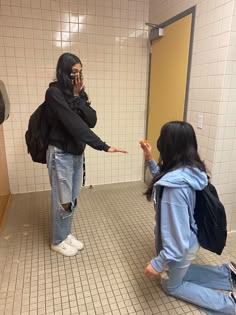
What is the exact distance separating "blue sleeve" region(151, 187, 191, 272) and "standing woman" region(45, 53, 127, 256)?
1.57 ft

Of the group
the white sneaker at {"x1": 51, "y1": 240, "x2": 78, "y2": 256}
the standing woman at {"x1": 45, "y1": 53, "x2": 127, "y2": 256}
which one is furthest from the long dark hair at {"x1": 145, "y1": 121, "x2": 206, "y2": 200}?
the white sneaker at {"x1": 51, "y1": 240, "x2": 78, "y2": 256}

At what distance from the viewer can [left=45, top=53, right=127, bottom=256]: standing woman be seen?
4.67 feet

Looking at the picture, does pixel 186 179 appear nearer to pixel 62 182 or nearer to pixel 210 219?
pixel 210 219

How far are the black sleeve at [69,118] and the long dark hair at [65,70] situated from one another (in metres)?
0.05

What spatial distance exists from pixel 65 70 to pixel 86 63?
1.30m

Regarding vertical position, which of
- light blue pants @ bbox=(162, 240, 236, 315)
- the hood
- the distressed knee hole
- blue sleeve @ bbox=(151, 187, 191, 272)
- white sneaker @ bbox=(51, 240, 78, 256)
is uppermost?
the hood

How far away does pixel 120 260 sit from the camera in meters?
1.75

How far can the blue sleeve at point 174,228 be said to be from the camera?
1.15 m

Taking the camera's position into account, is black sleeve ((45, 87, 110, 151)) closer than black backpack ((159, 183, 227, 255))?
No

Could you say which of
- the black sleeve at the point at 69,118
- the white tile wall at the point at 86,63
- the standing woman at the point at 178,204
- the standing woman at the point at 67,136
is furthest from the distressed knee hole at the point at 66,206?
the white tile wall at the point at 86,63

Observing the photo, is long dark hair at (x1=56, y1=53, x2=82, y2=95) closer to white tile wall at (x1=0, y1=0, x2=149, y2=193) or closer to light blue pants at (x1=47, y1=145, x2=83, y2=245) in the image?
light blue pants at (x1=47, y1=145, x2=83, y2=245)

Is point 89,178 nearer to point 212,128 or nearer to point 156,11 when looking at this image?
point 212,128

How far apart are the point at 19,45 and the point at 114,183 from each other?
74.4 inches

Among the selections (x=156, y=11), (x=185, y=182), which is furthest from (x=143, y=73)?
(x=185, y=182)
